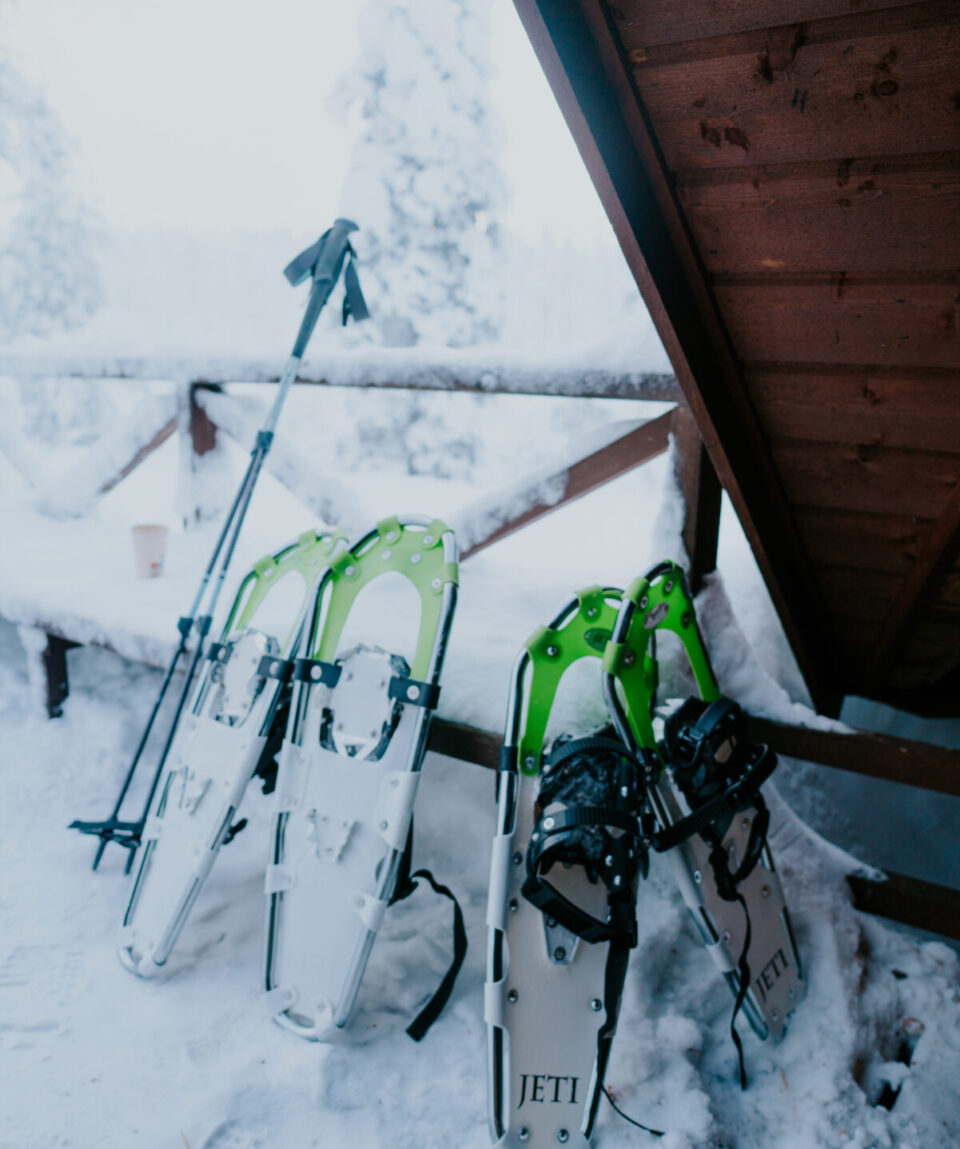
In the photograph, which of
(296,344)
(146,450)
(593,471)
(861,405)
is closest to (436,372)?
(296,344)

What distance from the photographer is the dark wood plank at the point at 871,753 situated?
2113mm

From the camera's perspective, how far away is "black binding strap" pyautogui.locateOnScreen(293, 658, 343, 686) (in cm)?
207

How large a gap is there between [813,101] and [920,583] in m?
1.36

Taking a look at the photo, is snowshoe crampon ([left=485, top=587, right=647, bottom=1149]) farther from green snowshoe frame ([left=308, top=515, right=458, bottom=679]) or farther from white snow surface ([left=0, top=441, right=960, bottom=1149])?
green snowshoe frame ([left=308, top=515, right=458, bottom=679])

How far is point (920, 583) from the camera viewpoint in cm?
216

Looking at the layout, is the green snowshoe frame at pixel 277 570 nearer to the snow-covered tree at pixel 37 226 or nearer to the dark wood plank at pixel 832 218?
the dark wood plank at pixel 832 218

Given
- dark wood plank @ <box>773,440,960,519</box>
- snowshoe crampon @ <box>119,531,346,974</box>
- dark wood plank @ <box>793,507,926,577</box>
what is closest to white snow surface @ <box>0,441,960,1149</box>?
snowshoe crampon @ <box>119,531,346,974</box>

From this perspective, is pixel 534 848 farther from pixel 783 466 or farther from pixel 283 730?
pixel 783 466

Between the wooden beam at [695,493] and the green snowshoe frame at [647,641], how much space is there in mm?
454

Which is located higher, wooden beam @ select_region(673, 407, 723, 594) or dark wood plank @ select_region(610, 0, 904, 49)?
dark wood plank @ select_region(610, 0, 904, 49)

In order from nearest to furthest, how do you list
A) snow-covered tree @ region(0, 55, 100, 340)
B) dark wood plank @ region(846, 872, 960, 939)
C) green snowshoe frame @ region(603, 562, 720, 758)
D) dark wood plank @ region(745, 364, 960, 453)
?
dark wood plank @ region(745, 364, 960, 453), green snowshoe frame @ region(603, 562, 720, 758), dark wood plank @ region(846, 872, 960, 939), snow-covered tree @ region(0, 55, 100, 340)

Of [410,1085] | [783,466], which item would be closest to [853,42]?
[783,466]

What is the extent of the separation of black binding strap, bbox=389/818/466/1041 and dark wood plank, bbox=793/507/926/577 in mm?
1376

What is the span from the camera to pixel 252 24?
11.4m
